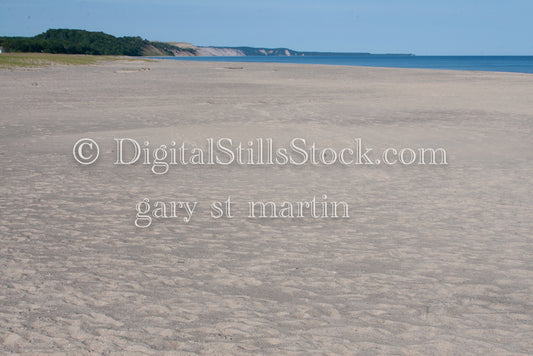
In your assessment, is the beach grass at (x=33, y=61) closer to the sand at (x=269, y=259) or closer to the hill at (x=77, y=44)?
the sand at (x=269, y=259)

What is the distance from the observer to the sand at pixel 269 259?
4137 mm

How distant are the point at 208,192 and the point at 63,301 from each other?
157 inches

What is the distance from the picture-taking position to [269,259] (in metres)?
5.75

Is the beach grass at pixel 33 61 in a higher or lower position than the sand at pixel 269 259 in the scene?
higher

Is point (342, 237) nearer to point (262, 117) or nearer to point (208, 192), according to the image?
point (208, 192)

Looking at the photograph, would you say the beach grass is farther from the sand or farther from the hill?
the hill

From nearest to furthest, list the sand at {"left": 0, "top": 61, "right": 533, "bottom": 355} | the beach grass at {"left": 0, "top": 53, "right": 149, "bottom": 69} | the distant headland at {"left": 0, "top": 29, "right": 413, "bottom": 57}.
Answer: the sand at {"left": 0, "top": 61, "right": 533, "bottom": 355} → the beach grass at {"left": 0, "top": 53, "right": 149, "bottom": 69} → the distant headland at {"left": 0, "top": 29, "right": 413, "bottom": 57}

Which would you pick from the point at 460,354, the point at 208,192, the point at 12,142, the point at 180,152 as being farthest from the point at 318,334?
the point at 12,142

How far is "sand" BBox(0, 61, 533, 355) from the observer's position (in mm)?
4137

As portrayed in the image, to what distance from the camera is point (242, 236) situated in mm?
6504

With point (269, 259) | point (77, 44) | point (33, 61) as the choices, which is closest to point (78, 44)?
point (77, 44)

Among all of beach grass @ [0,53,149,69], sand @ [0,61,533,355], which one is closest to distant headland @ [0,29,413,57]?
beach grass @ [0,53,149,69]

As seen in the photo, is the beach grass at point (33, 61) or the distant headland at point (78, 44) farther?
the distant headland at point (78, 44)

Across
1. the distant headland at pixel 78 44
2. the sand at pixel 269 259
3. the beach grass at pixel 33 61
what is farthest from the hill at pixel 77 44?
the sand at pixel 269 259
